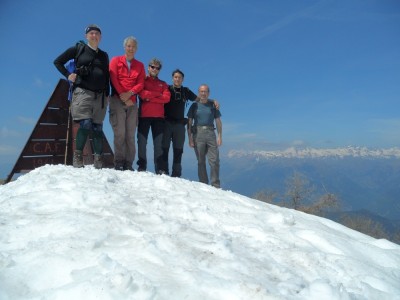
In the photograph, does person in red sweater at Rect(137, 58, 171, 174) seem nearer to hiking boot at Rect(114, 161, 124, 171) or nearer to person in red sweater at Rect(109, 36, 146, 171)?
person in red sweater at Rect(109, 36, 146, 171)

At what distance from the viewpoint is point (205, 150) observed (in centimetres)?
854

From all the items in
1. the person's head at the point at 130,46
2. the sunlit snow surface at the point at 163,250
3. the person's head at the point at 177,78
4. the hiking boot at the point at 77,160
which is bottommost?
the sunlit snow surface at the point at 163,250

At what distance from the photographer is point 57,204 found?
4.03m

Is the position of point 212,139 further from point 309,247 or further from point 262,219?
point 309,247

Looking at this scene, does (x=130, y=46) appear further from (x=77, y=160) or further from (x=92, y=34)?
(x=77, y=160)

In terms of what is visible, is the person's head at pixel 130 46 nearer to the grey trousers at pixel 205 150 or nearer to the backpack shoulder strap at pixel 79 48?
the backpack shoulder strap at pixel 79 48

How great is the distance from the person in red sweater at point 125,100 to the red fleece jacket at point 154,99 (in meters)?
0.31

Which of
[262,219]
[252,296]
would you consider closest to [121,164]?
[262,219]

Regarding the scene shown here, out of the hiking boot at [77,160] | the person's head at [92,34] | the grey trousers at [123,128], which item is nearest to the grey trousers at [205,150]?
Result: the grey trousers at [123,128]

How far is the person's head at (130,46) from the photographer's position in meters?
6.85

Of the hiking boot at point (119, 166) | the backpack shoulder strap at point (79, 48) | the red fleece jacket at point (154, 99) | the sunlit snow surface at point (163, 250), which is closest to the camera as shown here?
the sunlit snow surface at point (163, 250)

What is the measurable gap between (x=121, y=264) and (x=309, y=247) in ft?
8.03

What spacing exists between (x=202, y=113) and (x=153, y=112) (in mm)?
1567

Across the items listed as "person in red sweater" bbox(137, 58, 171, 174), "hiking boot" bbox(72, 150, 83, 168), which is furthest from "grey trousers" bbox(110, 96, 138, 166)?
"hiking boot" bbox(72, 150, 83, 168)
